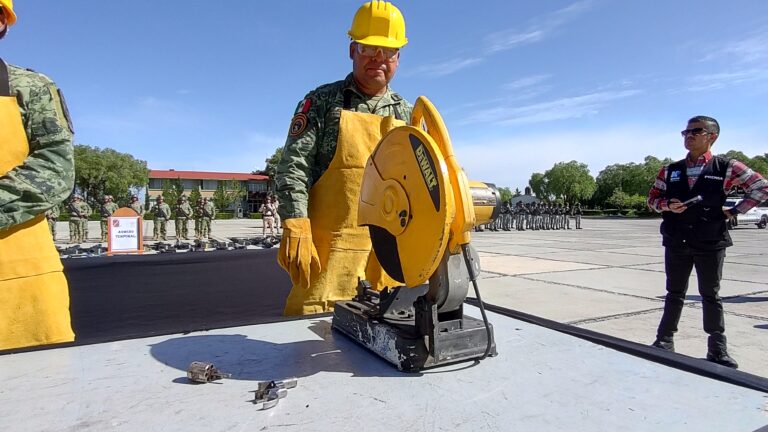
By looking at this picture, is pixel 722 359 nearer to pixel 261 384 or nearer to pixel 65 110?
pixel 261 384

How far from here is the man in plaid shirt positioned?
283 centimetres

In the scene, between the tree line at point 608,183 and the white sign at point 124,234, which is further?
the tree line at point 608,183

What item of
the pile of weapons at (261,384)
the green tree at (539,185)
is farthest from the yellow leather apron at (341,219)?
the green tree at (539,185)

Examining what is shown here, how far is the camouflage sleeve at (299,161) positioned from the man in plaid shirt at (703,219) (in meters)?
2.41

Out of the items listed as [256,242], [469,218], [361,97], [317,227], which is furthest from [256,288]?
[256,242]

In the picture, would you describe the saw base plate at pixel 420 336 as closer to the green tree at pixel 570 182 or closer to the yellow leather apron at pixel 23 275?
the yellow leather apron at pixel 23 275

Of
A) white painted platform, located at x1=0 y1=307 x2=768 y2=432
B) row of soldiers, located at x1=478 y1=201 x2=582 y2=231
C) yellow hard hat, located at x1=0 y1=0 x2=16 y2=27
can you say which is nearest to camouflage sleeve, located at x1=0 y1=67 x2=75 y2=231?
yellow hard hat, located at x1=0 y1=0 x2=16 y2=27

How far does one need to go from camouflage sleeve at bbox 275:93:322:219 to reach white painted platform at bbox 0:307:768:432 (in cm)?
68

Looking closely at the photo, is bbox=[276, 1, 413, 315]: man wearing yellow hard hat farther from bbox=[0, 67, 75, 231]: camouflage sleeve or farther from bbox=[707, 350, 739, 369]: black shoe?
bbox=[707, 350, 739, 369]: black shoe

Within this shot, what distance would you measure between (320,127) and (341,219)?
51cm

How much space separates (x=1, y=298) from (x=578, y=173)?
72.2 meters

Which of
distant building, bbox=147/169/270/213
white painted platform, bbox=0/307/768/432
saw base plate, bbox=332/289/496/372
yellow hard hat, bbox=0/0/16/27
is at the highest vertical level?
distant building, bbox=147/169/270/213

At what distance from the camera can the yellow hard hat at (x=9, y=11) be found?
1.58 m

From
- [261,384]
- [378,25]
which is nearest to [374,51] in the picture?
[378,25]
